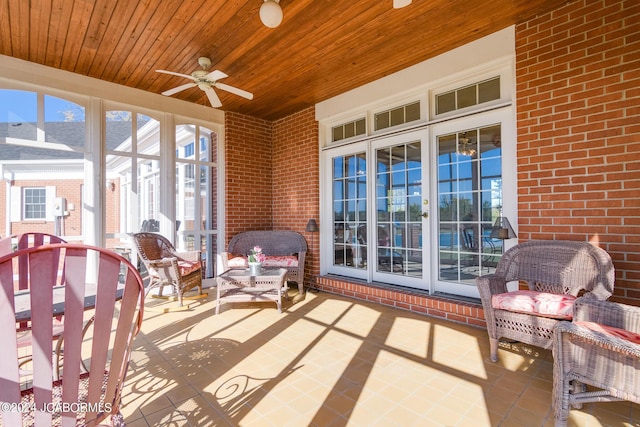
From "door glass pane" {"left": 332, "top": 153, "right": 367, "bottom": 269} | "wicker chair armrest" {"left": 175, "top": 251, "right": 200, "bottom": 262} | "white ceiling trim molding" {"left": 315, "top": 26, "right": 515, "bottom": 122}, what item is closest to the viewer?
"white ceiling trim molding" {"left": 315, "top": 26, "right": 515, "bottom": 122}

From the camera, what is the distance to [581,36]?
111 inches

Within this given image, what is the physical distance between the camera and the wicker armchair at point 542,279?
7.80ft

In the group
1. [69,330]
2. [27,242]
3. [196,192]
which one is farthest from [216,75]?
[69,330]

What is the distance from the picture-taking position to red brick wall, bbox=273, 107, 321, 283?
17.9ft

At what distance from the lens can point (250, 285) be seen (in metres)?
3.91

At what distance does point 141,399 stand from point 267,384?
823mm

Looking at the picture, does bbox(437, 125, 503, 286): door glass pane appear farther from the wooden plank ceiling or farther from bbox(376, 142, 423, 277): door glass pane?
the wooden plank ceiling

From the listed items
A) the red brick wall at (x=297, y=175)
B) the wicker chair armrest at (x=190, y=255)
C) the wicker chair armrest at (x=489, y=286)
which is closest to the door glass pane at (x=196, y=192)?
the wicker chair armrest at (x=190, y=255)

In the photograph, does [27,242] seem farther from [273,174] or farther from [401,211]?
[273,174]

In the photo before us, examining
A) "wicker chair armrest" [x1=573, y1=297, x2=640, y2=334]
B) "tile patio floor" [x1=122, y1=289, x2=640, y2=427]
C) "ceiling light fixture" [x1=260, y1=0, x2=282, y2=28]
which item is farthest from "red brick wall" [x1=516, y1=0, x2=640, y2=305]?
"ceiling light fixture" [x1=260, y1=0, x2=282, y2=28]

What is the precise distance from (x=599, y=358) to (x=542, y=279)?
1.20 metres

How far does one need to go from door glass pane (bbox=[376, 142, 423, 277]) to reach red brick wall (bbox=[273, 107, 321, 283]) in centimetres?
119

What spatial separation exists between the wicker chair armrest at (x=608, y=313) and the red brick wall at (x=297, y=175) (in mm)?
3724

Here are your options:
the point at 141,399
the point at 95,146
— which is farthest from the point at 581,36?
the point at 95,146
